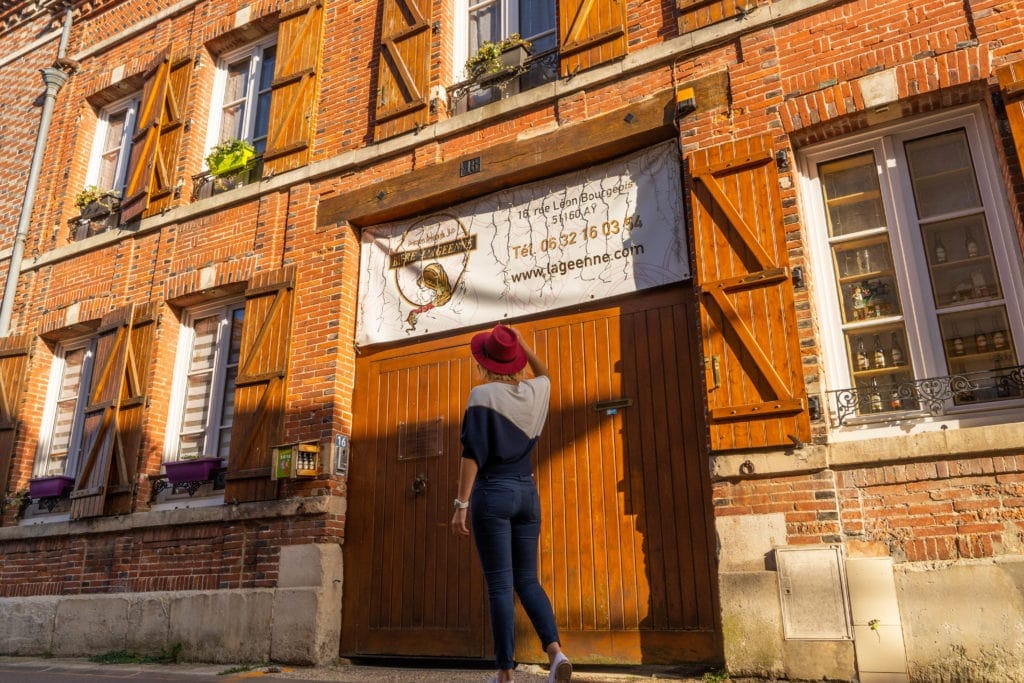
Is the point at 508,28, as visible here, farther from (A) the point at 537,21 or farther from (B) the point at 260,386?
(B) the point at 260,386

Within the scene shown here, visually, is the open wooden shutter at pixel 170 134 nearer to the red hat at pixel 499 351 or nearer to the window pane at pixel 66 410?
the window pane at pixel 66 410

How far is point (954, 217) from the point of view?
485 centimetres

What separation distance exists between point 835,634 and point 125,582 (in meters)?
6.10

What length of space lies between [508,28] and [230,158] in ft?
11.0

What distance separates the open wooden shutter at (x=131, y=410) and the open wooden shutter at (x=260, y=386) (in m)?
1.20

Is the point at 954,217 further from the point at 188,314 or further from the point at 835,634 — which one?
the point at 188,314

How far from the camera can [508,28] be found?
7.36m

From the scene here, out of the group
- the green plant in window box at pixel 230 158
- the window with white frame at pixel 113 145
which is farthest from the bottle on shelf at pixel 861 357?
the window with white frame at pixel 113 145

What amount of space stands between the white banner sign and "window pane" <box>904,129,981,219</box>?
154cm

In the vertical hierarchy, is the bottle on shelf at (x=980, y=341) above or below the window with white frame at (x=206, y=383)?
below

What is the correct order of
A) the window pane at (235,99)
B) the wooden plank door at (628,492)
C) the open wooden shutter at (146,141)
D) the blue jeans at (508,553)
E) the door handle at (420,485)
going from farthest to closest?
the window pane at (235,99) → the open wooden shutter at (146,141) → the door handle at (420,485) → the wooden plank door at (628,492) → the blue jeans at (508,553)

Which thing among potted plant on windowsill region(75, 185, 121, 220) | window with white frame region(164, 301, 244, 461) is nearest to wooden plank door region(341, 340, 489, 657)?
window with white frame region(164, 301, 244, 461)

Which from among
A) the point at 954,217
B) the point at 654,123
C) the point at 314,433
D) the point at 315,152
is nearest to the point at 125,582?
the point at 314,433

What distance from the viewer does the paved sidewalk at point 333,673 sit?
478cm
